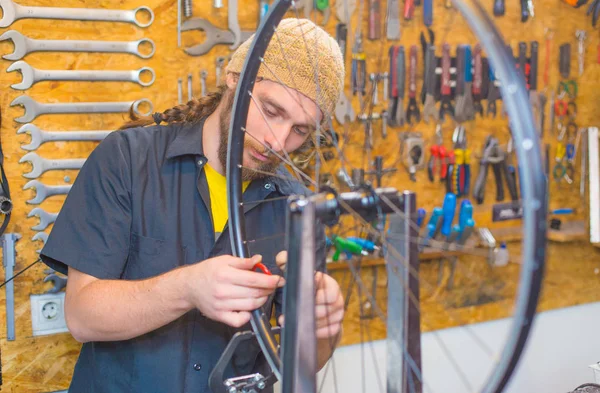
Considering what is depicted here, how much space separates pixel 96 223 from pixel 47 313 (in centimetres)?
63

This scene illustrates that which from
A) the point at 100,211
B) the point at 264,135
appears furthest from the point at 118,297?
the point at 264,135

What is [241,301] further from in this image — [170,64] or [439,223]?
[439,223]

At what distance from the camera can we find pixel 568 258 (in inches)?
86.8

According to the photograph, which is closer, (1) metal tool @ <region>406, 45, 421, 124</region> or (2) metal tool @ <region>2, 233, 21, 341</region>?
(2) metal tool @ <region>2, 233, 21, 341</region>

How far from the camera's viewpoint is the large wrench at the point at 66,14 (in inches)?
56.2

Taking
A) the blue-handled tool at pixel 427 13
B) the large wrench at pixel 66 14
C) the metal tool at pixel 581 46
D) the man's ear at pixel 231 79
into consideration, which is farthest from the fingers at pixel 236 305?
the metal tool at pixel 581 46

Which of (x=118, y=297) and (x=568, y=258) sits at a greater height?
(x=118, y=297)

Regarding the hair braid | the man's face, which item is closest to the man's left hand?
the man's face

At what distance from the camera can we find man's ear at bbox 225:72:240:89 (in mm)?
1143

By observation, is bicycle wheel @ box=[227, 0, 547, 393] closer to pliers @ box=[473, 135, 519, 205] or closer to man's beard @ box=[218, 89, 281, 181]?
man's beard @ box=[218, 89, 281, 181]

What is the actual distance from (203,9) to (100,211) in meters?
0.78

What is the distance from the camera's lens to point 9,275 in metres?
1.50

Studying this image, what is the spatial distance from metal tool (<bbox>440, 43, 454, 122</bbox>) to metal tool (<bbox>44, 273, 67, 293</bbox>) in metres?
1.16

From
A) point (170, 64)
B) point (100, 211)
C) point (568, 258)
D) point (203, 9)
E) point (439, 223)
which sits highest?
point (203, 9)
